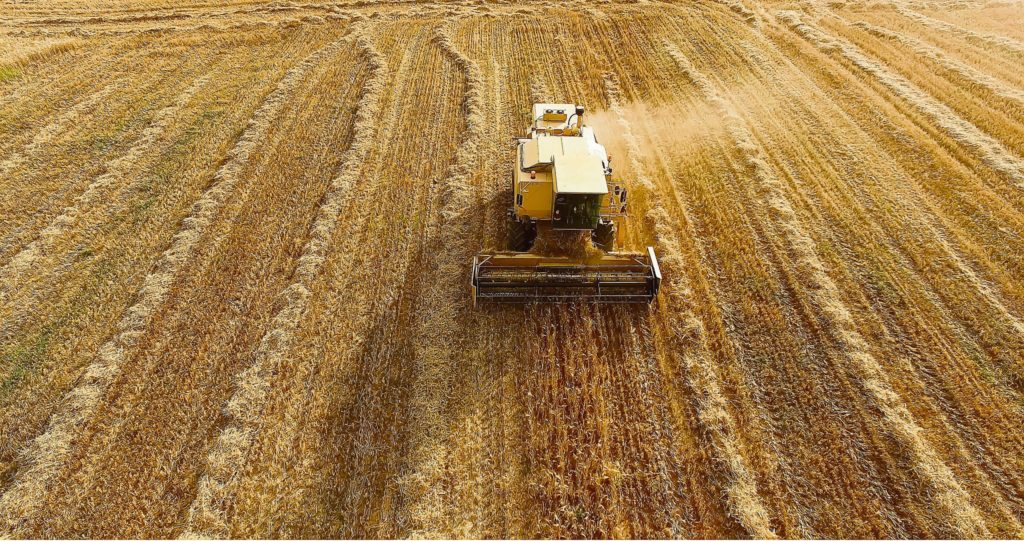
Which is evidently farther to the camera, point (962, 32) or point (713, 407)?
point (962, 32)

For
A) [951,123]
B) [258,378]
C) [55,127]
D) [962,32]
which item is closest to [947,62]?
[962,32]

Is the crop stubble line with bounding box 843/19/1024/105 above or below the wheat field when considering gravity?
above

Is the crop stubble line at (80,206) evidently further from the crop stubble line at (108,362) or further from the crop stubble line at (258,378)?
the crop stubble line at (258,378)

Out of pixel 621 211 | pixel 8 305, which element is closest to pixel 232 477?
pixel 8 305

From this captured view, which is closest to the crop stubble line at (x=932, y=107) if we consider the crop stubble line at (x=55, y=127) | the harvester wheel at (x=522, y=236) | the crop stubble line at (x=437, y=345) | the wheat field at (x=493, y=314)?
the wheat field at (x=493, y=314)

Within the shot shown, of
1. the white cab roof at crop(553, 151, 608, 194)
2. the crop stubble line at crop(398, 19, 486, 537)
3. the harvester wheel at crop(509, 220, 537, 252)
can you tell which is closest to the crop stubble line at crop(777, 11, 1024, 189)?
the white cab roof at crop(553, 151, 608, 194)

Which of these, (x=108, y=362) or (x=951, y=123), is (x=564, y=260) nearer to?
(x=108, y=362)

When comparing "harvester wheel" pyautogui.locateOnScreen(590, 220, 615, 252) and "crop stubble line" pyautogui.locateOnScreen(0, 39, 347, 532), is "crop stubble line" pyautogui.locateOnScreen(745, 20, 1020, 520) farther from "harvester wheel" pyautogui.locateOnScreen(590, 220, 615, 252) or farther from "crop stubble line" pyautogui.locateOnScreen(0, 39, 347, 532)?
"crop stubble line" pyautogui.locateOnScreen(0, 39, 347, 532)
